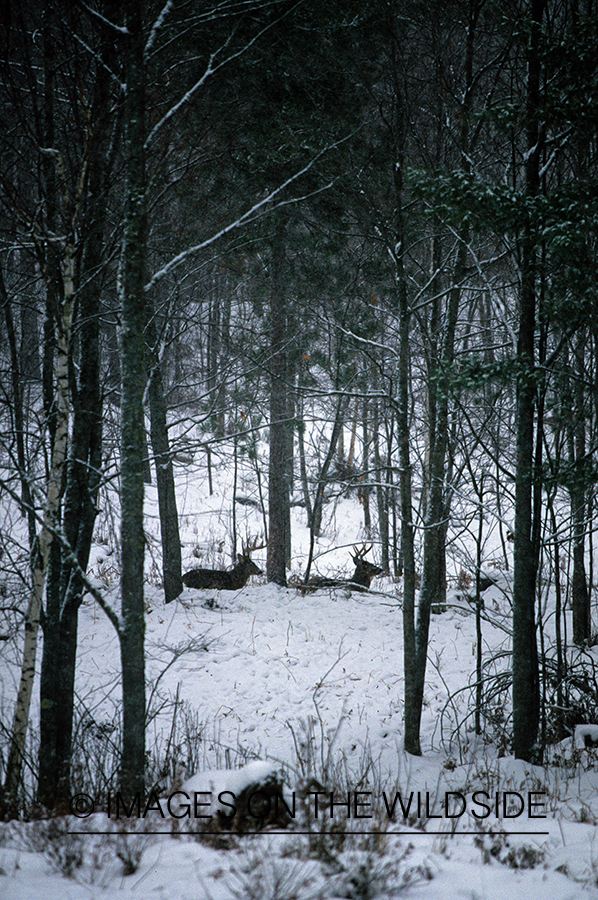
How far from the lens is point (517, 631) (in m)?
5.59

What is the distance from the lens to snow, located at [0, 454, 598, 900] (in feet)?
9.04

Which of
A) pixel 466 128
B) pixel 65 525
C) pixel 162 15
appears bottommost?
pixel 65 525

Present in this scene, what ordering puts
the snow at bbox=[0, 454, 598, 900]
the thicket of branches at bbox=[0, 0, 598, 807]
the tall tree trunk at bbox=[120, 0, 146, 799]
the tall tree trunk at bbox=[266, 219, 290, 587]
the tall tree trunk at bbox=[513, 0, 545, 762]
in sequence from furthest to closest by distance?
the tall tree trunk at bbox=[266, 219, 290, 587]
the tall tree trunk at bbox=[513, 0, 545, 762]
the thicket of branches at bbox=[0, 0, 598, 807]
the tall tree trunk at bbox=[120, 0, 146, 799]
the snow at bbox=[0, 454, 598, 900]

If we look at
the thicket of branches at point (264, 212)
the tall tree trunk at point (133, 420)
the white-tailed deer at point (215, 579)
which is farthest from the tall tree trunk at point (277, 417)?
the tall tree trunk at point (133, 420)

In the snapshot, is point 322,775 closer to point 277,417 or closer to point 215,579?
point 215,579

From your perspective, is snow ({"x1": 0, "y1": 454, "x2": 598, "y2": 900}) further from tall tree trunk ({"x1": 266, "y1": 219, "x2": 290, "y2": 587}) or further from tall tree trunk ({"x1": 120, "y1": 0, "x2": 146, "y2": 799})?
tall tree trunk ({"x1": 266, "y1": 219, "x2": 290, "y2": 587})

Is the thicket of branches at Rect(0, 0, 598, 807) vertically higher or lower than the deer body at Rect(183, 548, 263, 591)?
higher

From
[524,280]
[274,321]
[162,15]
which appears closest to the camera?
[162,15]

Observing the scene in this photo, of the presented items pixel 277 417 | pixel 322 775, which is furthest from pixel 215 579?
pixel 322 775

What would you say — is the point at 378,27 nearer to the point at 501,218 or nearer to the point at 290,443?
the point at 501,218

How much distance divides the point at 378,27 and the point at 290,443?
12284 millimetres

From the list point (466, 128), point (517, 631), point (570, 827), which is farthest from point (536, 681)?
point (466, 128)

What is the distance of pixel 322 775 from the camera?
15.1ft

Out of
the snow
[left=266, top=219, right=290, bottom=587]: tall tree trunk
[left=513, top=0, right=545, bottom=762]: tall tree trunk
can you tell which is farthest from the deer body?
[left=513, top=0, right=545, bottom=762]: tall tree trunk
